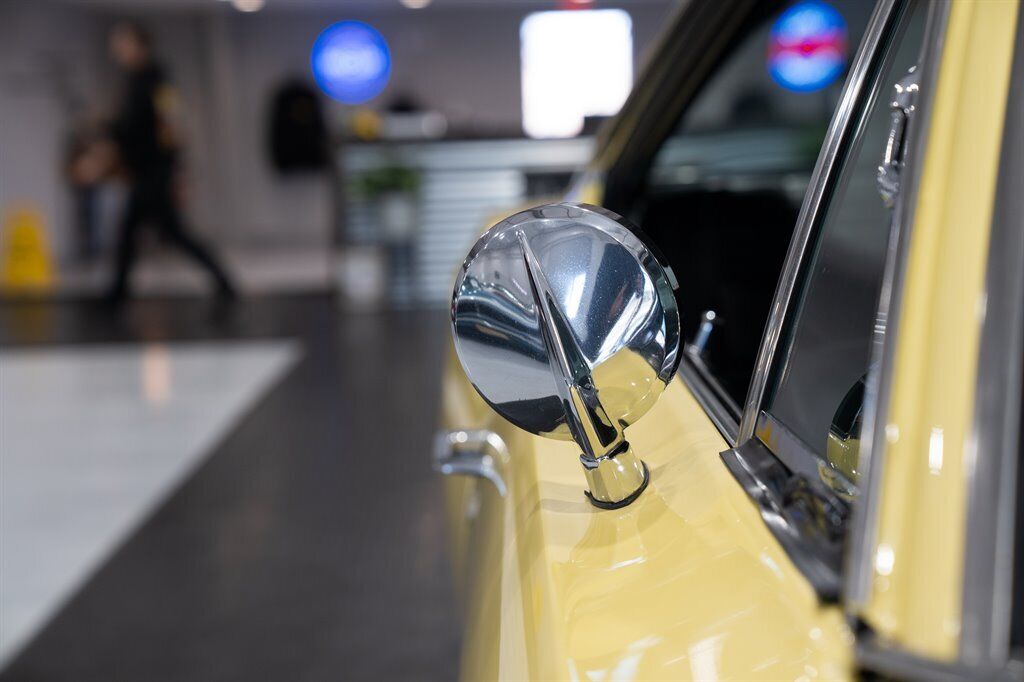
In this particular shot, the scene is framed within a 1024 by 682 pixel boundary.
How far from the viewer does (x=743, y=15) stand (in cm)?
130

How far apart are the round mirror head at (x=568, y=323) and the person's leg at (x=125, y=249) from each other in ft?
23.6

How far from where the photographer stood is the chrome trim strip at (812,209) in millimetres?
697

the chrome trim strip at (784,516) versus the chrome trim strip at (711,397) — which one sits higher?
the chrome trim strip at (784,516)

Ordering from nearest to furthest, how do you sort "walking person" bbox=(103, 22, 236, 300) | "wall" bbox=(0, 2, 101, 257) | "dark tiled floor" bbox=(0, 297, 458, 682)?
"dark tiled floor" bbox=(0, 297, 458, 682) < "walking person" bbox=(103, 22, 236, 300) < "wall" bbox=(0, 2, 101, 257)

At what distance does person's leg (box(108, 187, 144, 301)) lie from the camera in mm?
7371

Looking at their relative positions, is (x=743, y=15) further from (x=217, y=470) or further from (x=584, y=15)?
(x=584, y=15)

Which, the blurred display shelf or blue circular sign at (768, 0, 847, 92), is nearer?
blue circular sign at (768, 0, 847, 92)

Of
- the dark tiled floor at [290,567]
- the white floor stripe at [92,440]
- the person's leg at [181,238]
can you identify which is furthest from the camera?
the person's leg at [181,238]

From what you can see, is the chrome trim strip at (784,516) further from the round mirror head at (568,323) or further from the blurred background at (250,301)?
the blurred background at (250,301)

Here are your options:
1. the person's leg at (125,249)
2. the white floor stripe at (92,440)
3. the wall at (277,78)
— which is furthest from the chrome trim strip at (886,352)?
the wall at (277,78)

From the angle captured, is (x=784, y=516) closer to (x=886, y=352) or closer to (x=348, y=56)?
(x=886, y=352)

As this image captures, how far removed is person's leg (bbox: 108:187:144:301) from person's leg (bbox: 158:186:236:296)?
0.18 m

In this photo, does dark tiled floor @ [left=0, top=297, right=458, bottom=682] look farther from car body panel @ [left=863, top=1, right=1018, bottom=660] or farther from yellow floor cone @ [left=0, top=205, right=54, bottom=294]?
yellow floor cone @ [left=0, top=205, right=54, bottom=294]

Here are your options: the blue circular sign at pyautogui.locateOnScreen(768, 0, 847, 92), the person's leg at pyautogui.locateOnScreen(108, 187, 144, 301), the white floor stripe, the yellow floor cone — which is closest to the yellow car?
the white floor stripe
